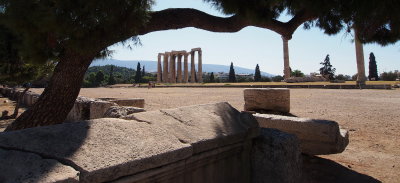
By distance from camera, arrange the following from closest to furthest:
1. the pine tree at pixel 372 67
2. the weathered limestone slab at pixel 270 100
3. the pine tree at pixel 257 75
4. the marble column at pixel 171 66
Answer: the weathered limestone slab at pixel 270 100
the pine tree at pixel 372 67
the pine tree at pixel 257 75
the marble column at pixel 171 66

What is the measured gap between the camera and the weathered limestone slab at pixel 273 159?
8.64 feet

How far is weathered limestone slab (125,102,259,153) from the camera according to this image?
2128 millimetres

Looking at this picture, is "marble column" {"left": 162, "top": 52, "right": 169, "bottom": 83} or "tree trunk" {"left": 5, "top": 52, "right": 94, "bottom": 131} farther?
"marble column" {"left": 162, "top": 52, "right": 169, "bottom": 83}

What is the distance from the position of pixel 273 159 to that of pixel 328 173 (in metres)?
2.12

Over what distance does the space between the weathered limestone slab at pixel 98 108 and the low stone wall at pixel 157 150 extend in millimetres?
4686

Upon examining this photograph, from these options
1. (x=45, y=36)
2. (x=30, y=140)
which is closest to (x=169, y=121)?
(x=30, y=140)

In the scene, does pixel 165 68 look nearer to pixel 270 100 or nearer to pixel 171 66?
pixel 171 66

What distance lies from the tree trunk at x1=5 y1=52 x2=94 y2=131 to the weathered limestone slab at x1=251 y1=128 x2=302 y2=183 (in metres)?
2.38

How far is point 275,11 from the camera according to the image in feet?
14.1

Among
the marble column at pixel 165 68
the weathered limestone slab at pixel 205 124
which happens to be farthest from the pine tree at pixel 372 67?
the weathered limestone slab at pixel 205 124

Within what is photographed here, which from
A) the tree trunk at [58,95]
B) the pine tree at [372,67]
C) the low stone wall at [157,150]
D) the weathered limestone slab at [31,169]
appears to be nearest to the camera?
the weathered limestone slab at [31,169]

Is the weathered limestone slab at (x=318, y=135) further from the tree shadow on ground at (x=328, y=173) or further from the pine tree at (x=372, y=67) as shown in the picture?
the pine tree at (x=372, y=67)

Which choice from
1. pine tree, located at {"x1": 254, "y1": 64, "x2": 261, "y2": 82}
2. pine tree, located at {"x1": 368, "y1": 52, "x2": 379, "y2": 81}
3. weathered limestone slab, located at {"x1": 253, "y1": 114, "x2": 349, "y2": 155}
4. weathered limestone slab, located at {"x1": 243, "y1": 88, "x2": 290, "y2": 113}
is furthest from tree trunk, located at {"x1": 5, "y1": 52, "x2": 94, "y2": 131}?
pine tree, located at {"x1": 254, "y1": 64, "x2": 261, "y2": 82}

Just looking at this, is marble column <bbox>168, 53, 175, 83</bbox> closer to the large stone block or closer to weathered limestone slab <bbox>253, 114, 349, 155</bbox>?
weathered limestone slab <bbox>253, 114, 349, 155</bbox>
